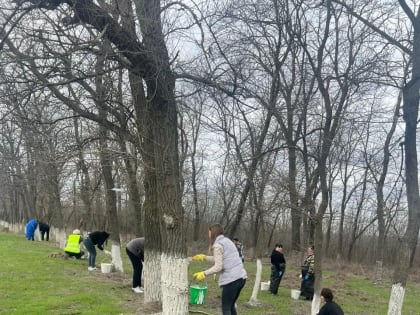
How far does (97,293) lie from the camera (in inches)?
419

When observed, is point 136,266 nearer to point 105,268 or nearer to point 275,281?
point 105,268

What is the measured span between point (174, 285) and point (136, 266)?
3878 millimetres

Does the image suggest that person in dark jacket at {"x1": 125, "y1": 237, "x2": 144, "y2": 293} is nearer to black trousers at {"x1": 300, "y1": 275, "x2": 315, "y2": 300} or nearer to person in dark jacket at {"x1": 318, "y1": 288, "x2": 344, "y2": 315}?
person in dark jacket at {"x1": 318, "y1": 288, "x2": 344, "y2": 315}

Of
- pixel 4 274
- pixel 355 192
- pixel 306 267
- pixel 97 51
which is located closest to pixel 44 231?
pixel 4 274

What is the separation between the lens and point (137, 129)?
912 cm

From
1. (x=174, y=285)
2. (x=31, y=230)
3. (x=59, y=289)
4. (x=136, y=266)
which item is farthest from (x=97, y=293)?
(x=31, y=230)

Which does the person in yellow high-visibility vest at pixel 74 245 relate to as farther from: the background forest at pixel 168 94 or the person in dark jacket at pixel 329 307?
the person in dark jacket at pixel 329 307

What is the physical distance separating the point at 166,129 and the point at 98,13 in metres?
2.25

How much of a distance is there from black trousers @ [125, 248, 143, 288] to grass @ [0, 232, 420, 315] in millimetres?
333

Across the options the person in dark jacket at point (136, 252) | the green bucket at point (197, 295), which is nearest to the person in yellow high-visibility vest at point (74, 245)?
Result: the person in dark jacket at point (136, 252)

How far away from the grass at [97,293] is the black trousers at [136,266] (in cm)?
33

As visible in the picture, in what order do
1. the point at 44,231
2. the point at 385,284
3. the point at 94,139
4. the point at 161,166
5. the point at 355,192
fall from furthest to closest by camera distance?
the point at 355,192, the point at 44,231, the point at 385,284, the point at 94,139, the point at 161,166

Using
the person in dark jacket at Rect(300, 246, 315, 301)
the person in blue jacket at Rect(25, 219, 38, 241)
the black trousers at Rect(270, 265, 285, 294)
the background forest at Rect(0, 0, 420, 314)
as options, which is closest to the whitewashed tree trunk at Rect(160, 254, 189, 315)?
the background forest at Rect(0, 0, 420, 314)

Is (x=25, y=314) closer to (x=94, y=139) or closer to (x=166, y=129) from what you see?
(x=94, y=139)
